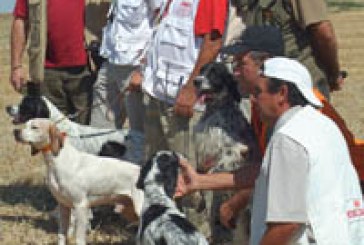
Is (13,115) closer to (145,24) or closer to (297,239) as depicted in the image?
(145,24)

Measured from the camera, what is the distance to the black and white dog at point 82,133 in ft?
23.1

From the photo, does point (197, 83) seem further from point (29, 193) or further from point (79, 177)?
point (29, 193)

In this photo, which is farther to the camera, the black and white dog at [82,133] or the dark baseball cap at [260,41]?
the black and white dog at [82,133]

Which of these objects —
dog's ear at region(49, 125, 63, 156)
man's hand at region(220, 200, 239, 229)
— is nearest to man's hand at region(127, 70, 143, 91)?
dog's ear at region(49, 125, 63, 156)

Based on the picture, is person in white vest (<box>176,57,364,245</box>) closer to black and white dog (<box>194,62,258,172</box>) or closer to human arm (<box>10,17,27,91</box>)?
black and white dog (<box>194,62,258,172</box>)

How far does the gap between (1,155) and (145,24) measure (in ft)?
11.3

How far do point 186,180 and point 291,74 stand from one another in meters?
1.27

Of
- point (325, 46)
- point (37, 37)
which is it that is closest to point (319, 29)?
point (325, 46)

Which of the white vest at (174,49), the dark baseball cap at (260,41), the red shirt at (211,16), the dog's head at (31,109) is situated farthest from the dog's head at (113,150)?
the dark baseball cap at (260,41)

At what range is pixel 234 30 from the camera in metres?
5.27

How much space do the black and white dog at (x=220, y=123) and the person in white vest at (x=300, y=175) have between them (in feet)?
5.33

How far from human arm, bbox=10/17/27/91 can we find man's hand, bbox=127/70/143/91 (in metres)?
1.13

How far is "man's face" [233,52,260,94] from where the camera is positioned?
399 centimetres

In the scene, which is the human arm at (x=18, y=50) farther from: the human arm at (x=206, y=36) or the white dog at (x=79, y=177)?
the human arm at (x=206, y=36)
